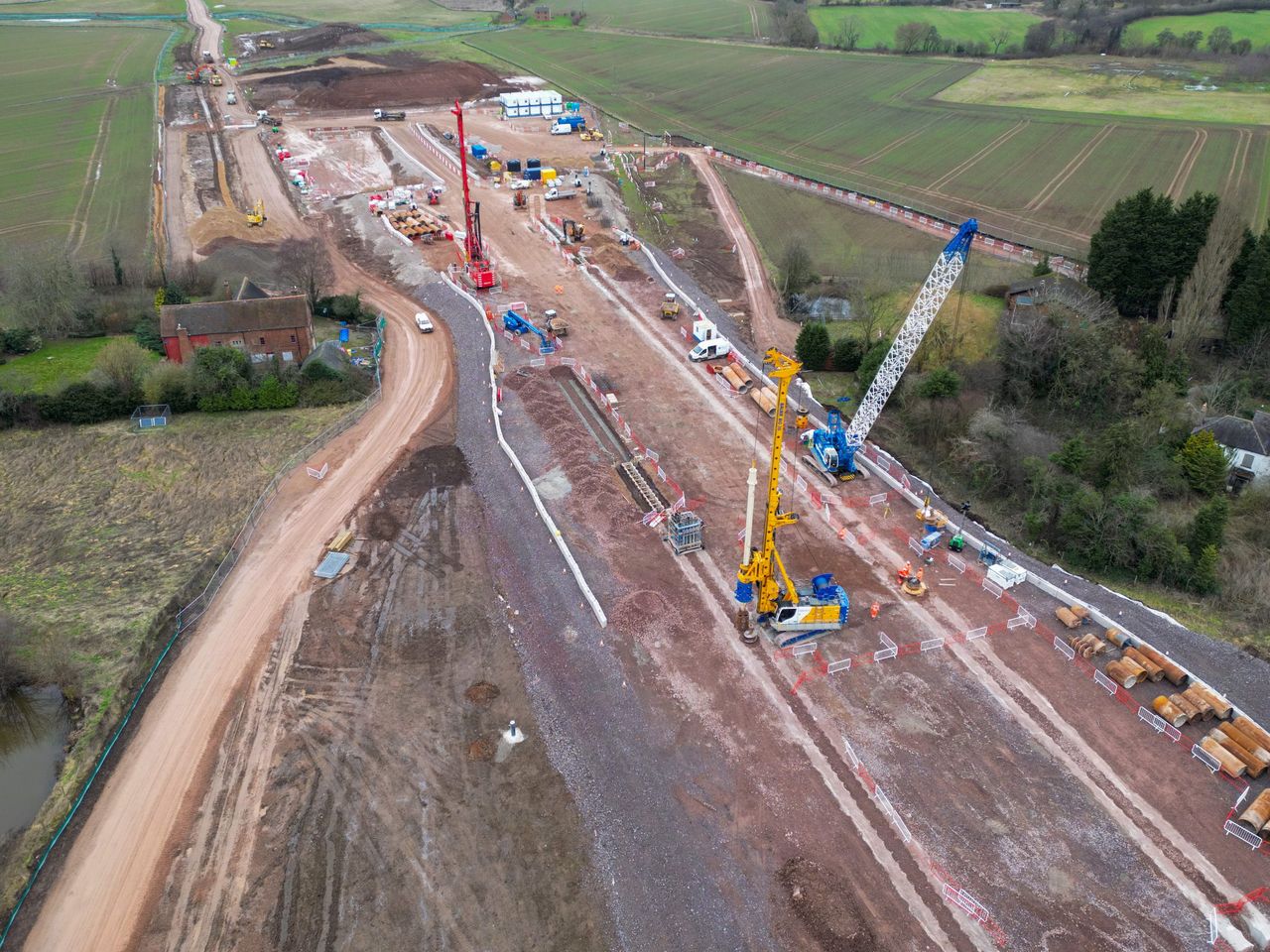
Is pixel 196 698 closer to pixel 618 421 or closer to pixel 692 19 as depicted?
pixel 618 421

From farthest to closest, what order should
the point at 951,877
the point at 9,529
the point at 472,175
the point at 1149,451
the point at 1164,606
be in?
the point at 472,175 < the point at 1149,451 < the point at 9,529 < the point at 1164,606 < the point at 951,877

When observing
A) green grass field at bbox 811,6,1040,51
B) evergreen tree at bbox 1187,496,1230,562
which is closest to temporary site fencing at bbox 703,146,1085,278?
evergreen tree at bbox 1187,496,1230,562

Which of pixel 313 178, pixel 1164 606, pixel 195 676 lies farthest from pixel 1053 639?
pixel 313 178

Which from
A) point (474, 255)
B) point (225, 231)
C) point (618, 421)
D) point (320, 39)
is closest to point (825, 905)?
point (618, 421)

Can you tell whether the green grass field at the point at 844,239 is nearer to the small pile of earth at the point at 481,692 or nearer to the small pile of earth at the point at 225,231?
the small pile of earth at the point at 481,692

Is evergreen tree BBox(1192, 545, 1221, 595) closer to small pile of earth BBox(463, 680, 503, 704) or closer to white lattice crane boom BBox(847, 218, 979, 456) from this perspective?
white lattice crane boom BBox(847, 218, 979, 456)

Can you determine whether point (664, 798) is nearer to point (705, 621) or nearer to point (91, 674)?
point (705, 621)

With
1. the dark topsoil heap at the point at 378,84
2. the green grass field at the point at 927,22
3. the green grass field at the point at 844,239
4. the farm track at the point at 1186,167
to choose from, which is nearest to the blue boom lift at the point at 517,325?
the green grass field at the point at 844,239
